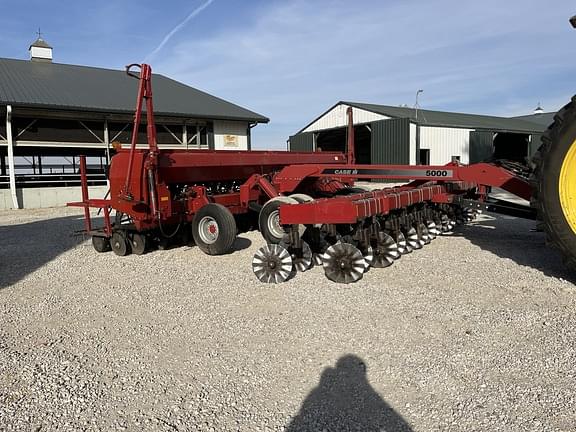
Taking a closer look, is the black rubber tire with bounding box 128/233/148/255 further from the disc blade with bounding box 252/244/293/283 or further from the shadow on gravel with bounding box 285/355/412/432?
the shadow on gravel with bounding box 285/355/412/432

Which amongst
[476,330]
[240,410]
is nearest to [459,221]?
[476,330]

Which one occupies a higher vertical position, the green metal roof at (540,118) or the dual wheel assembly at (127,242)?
the green metal roof at (540,118)

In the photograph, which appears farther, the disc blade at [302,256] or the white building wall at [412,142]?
the white building wall at [412,142]

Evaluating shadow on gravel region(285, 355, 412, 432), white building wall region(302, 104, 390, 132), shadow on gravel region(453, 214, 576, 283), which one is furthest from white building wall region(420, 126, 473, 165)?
shadow on gravel region(285, 355, 412, 432)

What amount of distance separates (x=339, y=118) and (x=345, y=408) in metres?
24.0

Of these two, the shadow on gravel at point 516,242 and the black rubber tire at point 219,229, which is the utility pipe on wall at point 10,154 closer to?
the black rubber tire at point 219,229

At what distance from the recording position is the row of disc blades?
5.06 m

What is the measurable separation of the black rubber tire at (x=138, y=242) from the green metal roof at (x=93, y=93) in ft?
32.1

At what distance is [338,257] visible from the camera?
5.12m

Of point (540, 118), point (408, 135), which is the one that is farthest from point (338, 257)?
point (540, 118)

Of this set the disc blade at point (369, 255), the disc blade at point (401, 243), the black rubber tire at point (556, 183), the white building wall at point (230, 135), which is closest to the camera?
the black rubber tire at point (556, 183)

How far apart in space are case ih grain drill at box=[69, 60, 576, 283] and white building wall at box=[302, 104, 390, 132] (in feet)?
51.5

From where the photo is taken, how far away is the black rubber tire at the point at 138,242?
7023 mm

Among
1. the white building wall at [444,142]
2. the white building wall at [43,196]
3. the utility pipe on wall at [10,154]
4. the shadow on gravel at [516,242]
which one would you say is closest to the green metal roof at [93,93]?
the utility pipe on wall at [10,154]
